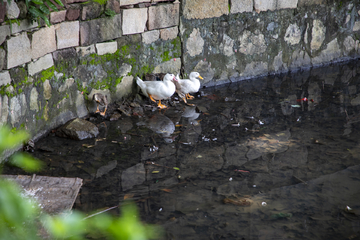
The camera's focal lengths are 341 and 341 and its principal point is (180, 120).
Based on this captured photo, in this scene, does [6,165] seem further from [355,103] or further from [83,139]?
[355,103]

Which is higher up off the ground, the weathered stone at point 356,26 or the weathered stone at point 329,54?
the weathered stone at point 356,26

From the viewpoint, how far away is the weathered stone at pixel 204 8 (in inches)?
177

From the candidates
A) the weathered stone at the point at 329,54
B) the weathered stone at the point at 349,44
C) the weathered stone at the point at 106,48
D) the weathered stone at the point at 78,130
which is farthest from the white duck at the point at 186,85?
the weathered stone at the point at 349,44

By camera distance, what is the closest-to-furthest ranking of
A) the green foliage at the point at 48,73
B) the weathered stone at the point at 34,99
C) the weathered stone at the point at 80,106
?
the weathered stone at the point at 34,99, the green foliage at the point at 48,73, the weathered stone at the point at 80,106

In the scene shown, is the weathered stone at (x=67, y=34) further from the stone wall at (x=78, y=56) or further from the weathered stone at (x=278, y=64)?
the weathered stone at (x=278, y=64)

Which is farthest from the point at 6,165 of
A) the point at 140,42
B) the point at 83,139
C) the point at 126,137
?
the point at 140,42

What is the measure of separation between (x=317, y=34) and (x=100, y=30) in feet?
12.8

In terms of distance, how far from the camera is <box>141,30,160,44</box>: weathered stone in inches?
163

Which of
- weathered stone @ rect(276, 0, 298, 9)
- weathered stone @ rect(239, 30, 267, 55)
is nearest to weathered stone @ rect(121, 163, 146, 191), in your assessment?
weathered stone @ rect(239, 30, 267, 55)

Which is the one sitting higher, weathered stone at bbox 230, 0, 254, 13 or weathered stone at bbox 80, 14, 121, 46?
weathered stone at bbox 230, 0, 254, 13

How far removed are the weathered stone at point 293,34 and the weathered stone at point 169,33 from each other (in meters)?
2.06

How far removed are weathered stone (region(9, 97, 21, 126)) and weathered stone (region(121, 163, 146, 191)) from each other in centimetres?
103

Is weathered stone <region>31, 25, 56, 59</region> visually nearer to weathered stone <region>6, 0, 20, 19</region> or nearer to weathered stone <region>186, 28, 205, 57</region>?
weathered stone <region>6, 0, 20, 19</region>

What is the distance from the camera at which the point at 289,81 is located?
5.22 metres
